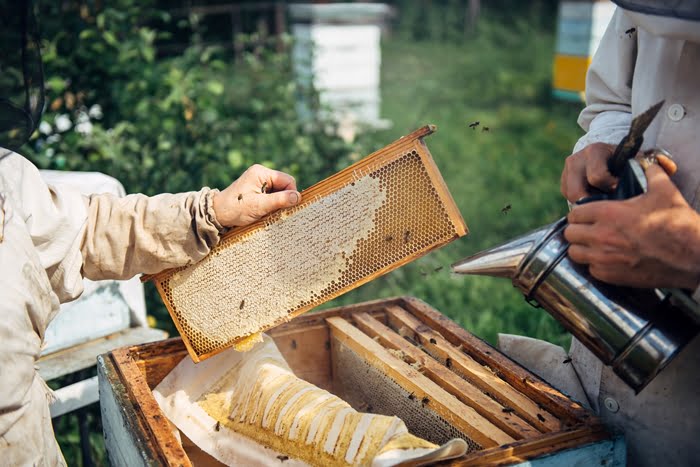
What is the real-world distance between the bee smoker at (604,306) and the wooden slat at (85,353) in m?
1.80

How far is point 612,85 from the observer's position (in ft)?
5.98

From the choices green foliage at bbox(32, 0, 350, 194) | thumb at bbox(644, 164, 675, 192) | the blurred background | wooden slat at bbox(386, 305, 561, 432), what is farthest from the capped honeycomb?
green foliage at bbox(32, 0, 350, 194)

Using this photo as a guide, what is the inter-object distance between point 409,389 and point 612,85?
974 millimetres

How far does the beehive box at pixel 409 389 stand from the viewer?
148 centimetres

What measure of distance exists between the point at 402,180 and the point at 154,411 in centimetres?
84

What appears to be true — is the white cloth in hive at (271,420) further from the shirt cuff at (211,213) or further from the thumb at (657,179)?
the thumb at (657,179)

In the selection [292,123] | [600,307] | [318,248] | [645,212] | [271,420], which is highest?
[645,212]

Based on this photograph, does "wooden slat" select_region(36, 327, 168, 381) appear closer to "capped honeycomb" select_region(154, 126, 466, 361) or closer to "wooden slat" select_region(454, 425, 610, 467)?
"capped honeycomb" select_region(154, 126, 466, 361)

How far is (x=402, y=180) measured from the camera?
1.72m

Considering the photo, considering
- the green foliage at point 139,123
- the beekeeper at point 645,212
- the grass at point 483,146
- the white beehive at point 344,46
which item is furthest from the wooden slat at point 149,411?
the white beehive at point 344,46

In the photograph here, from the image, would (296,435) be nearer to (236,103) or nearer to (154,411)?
(154,411)

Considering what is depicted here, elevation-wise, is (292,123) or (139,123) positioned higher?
(139,123)

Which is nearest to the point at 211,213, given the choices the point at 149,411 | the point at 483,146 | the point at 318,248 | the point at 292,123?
the point at 318,248

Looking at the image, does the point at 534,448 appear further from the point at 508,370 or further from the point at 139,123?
the point at 139,123
